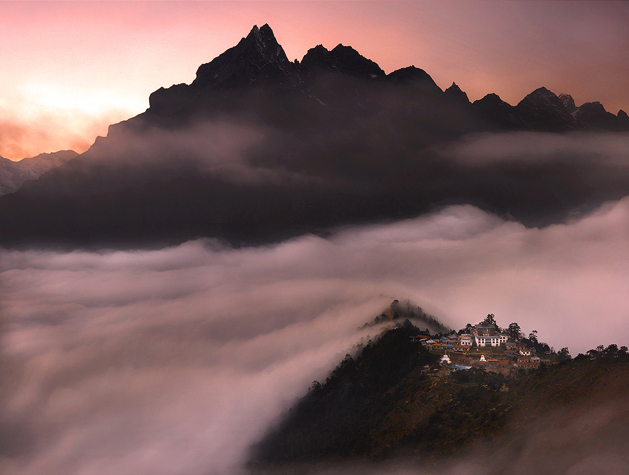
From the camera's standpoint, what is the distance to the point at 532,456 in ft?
412

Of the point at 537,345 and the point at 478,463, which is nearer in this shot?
the point at 478,463

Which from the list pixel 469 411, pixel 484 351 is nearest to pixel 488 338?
pixel 484 351

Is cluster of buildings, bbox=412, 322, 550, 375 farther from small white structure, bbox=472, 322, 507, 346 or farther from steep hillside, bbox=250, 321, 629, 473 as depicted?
steep hillside, bbox=250, 321, 629, 473

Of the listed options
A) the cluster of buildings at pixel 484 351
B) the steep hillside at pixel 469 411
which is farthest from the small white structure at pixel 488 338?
the steep hillside at pixel 469 411

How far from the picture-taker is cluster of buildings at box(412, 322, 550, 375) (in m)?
162

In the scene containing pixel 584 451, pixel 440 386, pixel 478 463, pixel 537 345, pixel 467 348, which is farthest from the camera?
pixel 537 345

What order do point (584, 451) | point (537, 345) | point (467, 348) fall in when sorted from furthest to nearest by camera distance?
point (537, 345), point (467, 348), point (584, 451)

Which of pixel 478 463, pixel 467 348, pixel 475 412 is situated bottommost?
pixel 478 463

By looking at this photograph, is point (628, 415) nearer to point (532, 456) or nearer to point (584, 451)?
point (584, 451)

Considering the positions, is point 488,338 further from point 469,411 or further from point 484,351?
point 469,411

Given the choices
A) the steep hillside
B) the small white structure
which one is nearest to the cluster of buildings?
the small white structure

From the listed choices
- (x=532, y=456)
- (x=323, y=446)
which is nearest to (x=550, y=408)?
(x=532, y=456)

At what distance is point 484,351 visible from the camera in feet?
568

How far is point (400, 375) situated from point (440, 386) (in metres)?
24.3
